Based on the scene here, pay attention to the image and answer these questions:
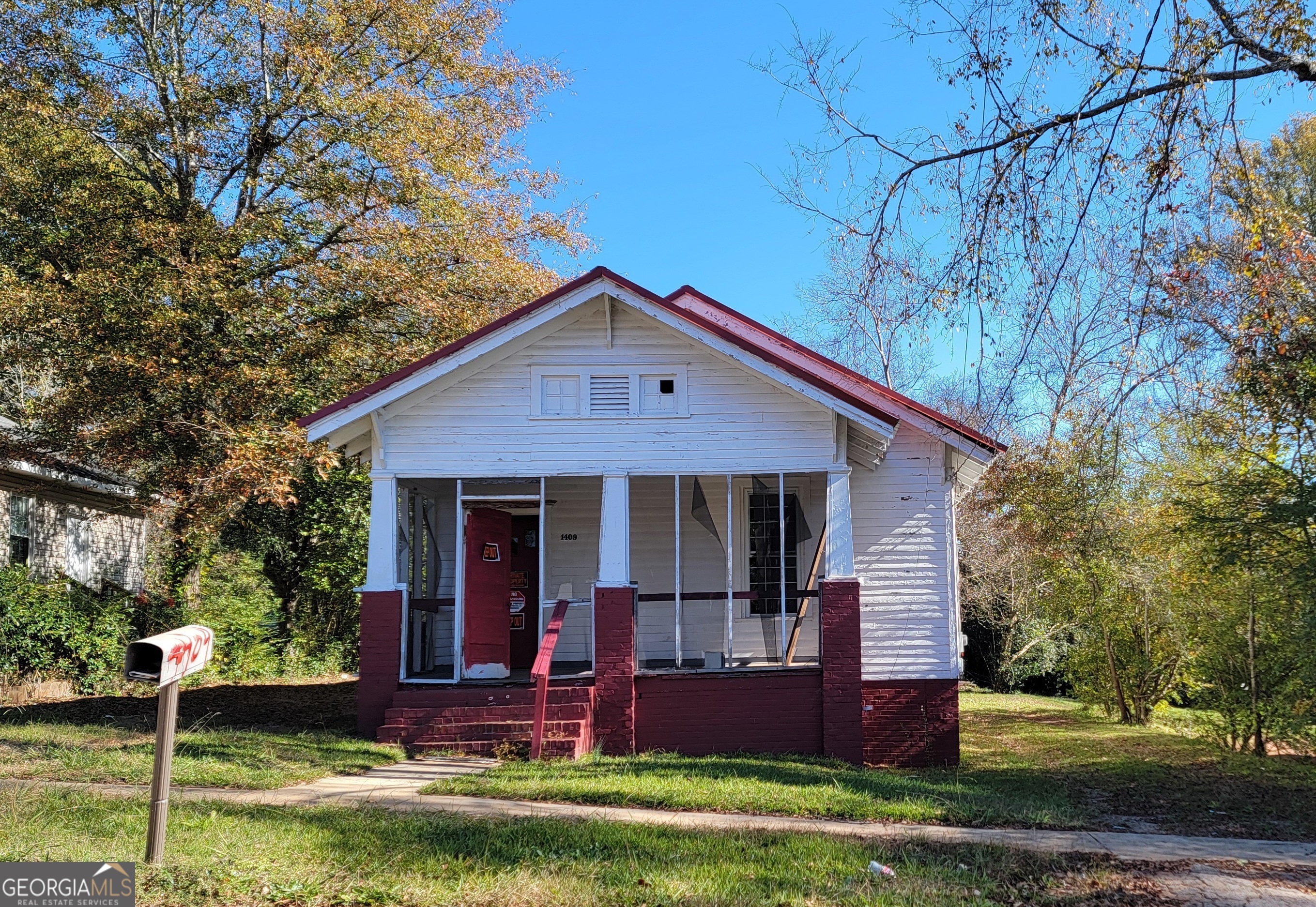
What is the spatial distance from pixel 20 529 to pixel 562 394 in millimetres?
11614

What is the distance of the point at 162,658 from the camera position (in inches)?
185

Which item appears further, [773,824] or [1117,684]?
[1117,684]

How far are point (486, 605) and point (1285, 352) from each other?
987cm

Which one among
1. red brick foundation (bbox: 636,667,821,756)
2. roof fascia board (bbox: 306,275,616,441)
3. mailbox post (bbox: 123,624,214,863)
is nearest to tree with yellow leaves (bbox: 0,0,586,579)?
roof fascia board (bbox: 306,275,616,441)

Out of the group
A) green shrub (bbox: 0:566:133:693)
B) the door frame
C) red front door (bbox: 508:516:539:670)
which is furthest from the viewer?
green shrub (bbox: 0:566:133:693)

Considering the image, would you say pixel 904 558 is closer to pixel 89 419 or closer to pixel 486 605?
pixel 486 605

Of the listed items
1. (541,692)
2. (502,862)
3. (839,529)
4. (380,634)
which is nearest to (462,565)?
(380,634)

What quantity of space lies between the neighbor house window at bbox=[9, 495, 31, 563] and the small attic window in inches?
486

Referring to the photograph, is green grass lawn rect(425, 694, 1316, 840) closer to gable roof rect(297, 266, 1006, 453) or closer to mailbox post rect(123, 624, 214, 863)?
mailbox post rect(123, 624, 214, 863)

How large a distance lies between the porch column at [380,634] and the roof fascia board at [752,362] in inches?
162

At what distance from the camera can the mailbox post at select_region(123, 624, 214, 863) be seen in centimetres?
473

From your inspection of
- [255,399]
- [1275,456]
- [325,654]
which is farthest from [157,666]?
[325,654]

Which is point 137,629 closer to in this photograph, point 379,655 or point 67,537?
point 67,537

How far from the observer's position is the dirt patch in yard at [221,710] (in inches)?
499
